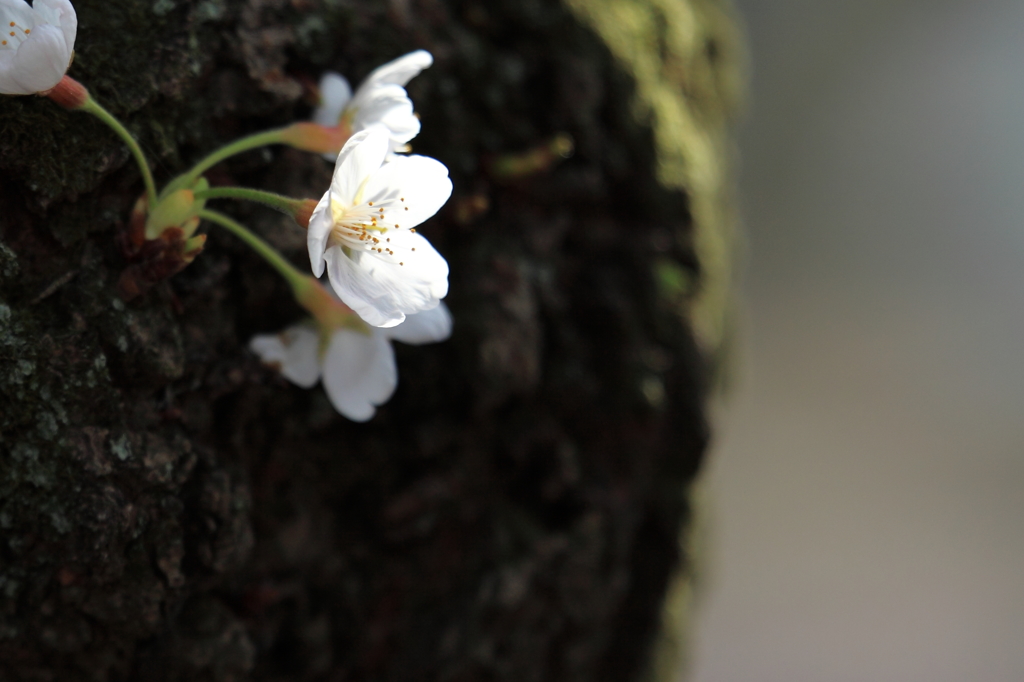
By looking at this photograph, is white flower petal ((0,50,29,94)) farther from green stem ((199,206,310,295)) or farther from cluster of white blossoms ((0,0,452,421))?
green stem ((199,206,310,295))

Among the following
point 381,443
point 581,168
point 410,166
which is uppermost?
point 410,166

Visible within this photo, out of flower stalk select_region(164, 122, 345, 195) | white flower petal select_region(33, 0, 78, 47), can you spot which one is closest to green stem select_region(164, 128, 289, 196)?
flower stalk select_region(164, 122, 345, 195)

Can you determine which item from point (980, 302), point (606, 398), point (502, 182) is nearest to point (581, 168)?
point (502, 182)

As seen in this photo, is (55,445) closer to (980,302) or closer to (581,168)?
(581,168)

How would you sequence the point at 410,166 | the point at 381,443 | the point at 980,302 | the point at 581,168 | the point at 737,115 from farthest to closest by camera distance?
the point at 980,302
the point at 737,115
the point at 581,168
the point at 381,443
the point at 410,166

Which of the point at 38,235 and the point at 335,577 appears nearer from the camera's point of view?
the point at 38,235

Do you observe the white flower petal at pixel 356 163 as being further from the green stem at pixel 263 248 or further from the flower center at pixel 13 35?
the flower center at pixel 13 35

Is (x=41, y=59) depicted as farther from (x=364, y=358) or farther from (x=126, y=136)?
(x=364, y=358)
